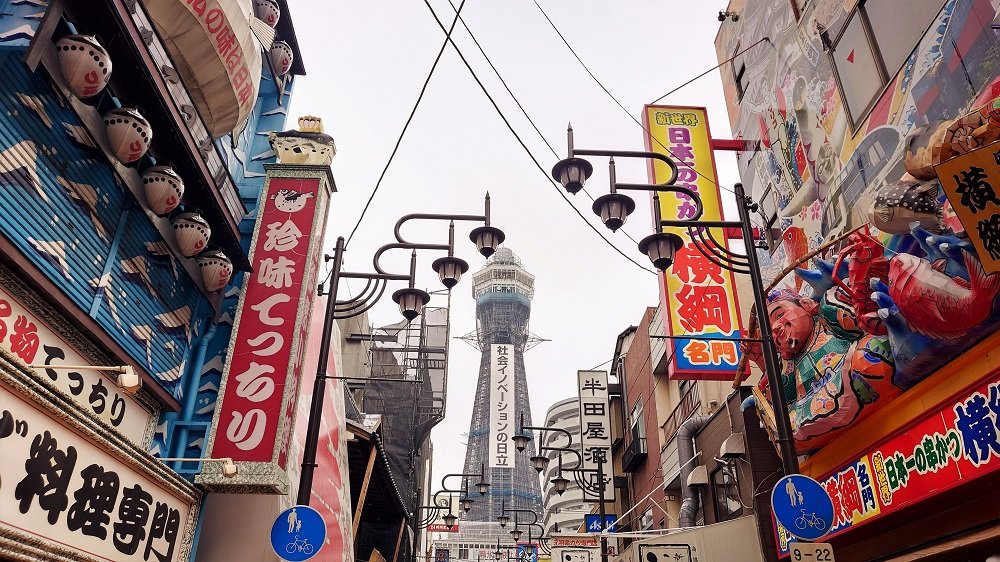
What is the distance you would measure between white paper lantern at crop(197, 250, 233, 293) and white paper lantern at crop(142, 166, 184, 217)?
1.42 meters

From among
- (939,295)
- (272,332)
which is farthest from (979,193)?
(272,332)

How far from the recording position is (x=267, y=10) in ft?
41.3

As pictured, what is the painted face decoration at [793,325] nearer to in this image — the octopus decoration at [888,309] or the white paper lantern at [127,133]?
the octopus decoration at [888,309]

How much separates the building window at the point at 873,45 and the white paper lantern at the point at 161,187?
10727mm

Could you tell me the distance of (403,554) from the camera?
105ft

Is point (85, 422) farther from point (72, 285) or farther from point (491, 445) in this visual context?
point (491, 445)

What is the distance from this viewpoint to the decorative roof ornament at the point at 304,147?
11.7 metres

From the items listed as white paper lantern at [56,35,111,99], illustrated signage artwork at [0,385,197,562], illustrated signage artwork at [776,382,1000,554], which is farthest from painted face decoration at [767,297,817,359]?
white paper lantern at [56,35,111,99]

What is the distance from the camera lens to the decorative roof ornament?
11.7 m

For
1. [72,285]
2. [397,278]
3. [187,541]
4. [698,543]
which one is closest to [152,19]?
[72,285]

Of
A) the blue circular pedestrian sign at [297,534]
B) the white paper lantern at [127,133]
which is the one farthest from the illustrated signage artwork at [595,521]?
the white paper lantern at [127,133]

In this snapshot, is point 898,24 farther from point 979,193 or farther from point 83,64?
point 83,64

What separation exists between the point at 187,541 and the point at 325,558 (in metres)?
3.75

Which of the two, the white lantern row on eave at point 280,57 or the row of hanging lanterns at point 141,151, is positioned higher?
the white lantern row on eave at point 280,57
